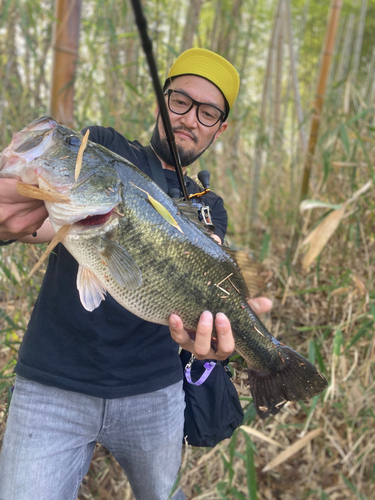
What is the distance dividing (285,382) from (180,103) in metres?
1.45

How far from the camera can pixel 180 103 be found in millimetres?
1942

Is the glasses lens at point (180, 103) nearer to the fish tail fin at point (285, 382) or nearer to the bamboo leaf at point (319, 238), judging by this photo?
the bamboo leaf at point (319, 238)

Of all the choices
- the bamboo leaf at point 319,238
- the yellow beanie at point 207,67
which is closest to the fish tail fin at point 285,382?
the bamboo leaf at point 319,238

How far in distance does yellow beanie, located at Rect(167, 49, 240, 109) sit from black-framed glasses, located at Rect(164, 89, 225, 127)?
0.13 metres

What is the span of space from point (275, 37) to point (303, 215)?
278 cm

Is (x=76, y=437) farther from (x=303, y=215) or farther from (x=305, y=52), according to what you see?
(x=305, y=52)

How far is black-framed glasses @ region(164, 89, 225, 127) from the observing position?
1.92 m

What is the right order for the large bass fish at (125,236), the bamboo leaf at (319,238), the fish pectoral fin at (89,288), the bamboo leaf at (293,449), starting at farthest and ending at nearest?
the bamboo leaf at (293,449) → the bamboo leaf at (319,238) → the fish pectoral fin at (89,288) → the large bass fish at (125,236)

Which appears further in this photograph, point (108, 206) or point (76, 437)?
point (76, 437)

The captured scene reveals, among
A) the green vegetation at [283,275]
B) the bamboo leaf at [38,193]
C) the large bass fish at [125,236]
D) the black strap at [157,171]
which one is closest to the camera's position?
the bamboo leaf at [38,193]

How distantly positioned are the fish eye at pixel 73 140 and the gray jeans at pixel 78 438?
97 centimetres

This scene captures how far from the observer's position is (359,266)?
3170 mm

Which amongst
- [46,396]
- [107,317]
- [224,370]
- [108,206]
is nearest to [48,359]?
[46,396]

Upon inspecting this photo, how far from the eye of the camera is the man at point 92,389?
4.77 ft
